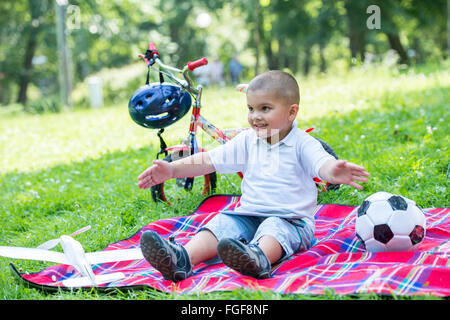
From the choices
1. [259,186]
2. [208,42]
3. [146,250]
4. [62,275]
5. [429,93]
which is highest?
[208,42]

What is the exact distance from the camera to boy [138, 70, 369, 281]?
8.30 ft

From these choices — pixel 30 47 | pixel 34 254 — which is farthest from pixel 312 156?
pixel 30 47

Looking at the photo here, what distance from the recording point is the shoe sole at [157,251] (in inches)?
90.1

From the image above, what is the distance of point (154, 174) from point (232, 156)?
1.74ft

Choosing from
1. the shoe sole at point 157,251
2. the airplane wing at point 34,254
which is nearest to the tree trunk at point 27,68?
the airplane wing at point 34,254

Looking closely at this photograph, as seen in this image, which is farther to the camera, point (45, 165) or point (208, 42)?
point (208, 42)

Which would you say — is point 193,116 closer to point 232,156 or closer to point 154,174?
point 232,156

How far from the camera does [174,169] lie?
282 cm

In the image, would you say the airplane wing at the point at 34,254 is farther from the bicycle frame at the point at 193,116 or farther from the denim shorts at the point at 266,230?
the bicycle frame at the point at 193,116

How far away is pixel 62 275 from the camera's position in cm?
274

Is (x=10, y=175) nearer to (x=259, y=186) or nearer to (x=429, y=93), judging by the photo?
(x=259, y=186)

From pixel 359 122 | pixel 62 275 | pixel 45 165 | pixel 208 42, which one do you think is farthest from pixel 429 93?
pixel 208 42


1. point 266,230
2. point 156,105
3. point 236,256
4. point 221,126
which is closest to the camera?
point 236,256

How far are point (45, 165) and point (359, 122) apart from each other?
13.3ft
